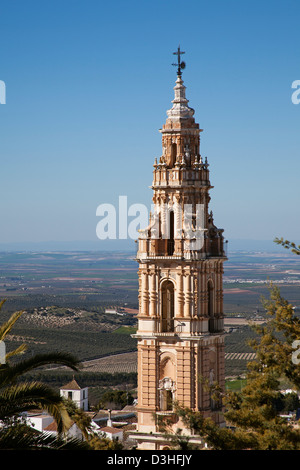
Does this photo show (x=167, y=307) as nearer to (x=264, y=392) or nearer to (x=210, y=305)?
(x=210, y=305)

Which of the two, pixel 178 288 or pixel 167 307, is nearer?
pixel 178 288

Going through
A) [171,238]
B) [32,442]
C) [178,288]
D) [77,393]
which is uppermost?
[171,238]

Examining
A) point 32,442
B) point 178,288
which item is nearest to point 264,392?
point 32,442

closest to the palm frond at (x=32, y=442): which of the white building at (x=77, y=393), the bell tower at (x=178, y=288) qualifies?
the bell tower at (x=178, y=288)

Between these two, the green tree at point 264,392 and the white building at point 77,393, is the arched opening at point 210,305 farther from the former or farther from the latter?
the white building at point 77,393

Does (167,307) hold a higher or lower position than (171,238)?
lower

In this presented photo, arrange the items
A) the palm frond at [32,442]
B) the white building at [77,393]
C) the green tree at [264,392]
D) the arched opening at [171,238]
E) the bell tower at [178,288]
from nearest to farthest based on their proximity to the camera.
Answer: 1. the palm frond at [32,442]
2. the green tree at [264,392]
3. the bell tower at [178,288]
4. the arched opening at [171,238]
5. the white building at [77,393]
